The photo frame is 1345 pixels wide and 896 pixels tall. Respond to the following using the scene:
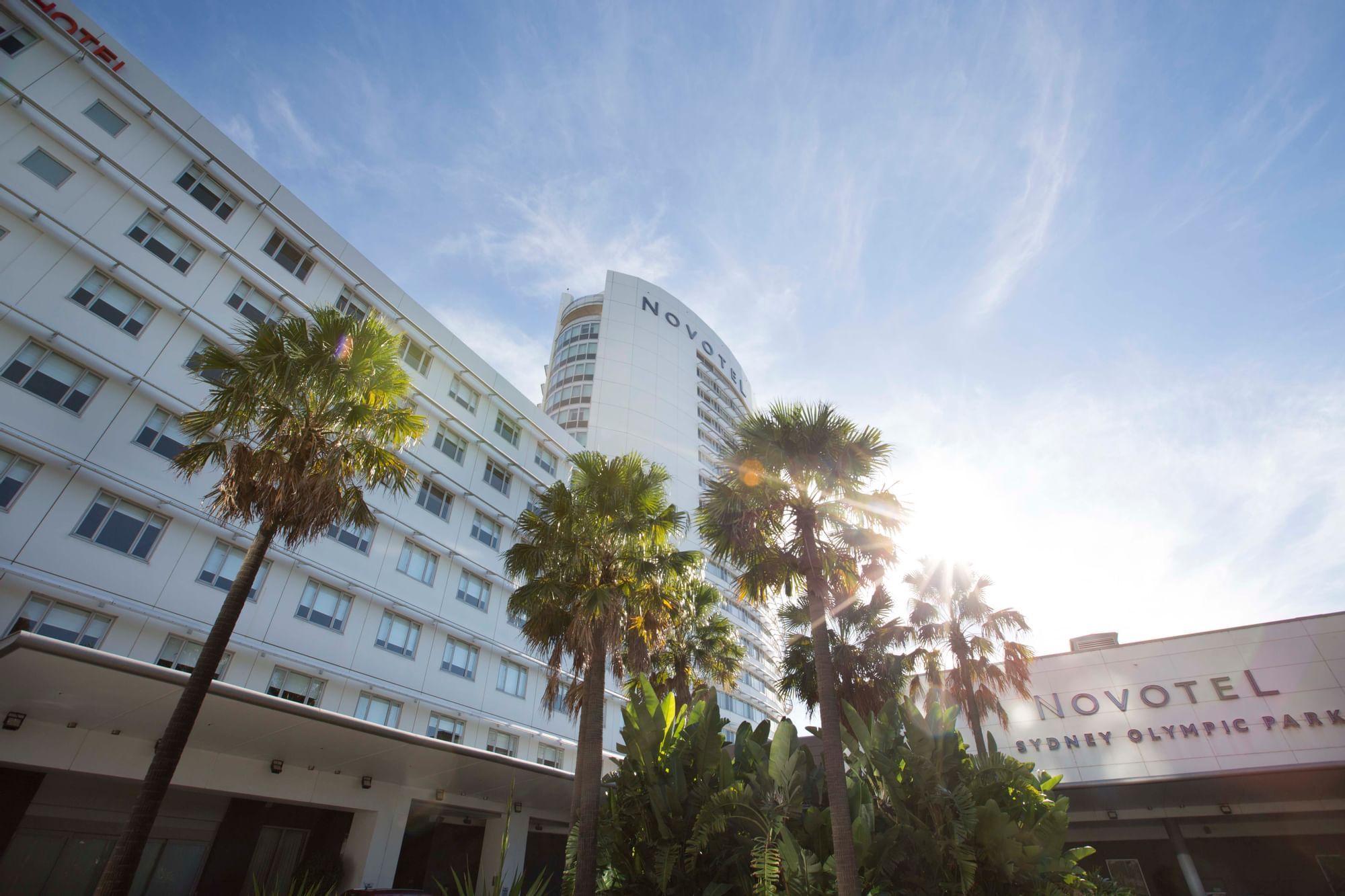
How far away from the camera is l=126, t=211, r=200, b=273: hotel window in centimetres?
1945

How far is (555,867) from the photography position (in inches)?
1177

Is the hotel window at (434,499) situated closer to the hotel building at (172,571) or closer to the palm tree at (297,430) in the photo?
the hotel building at (172,571)

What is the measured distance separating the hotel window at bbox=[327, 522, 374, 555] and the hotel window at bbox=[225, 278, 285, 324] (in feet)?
25.7

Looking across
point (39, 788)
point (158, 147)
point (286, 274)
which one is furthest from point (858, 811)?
point (158, 147)

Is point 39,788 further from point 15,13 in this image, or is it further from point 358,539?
point 15,13

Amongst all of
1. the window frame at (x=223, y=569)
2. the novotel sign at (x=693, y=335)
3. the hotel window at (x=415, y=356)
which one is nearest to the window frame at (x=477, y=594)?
the window frame at (x=223, y=569)

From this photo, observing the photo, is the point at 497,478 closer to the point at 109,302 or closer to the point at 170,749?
the point at 109,302

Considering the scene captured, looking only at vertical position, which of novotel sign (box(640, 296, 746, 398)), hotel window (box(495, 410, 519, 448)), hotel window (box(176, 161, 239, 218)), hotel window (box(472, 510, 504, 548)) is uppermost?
novotel sign (box(640, 296, 746, 398))

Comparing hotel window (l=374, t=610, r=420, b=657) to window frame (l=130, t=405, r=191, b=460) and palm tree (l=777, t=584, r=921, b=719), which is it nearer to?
window frame (l=130, t=405, r=191, b=460)

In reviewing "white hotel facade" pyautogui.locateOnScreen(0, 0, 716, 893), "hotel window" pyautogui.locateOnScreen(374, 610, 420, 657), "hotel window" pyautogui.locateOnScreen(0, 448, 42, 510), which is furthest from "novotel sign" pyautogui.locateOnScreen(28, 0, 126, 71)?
"hotel window" pyautogui.locateOnScreen(374, 610, 420, 657)

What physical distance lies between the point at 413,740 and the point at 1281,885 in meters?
32.7

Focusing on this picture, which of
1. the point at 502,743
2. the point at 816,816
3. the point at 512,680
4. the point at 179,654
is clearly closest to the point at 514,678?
the point at 512,680

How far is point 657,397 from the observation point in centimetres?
5725

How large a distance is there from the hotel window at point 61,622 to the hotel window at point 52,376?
16.7ft
